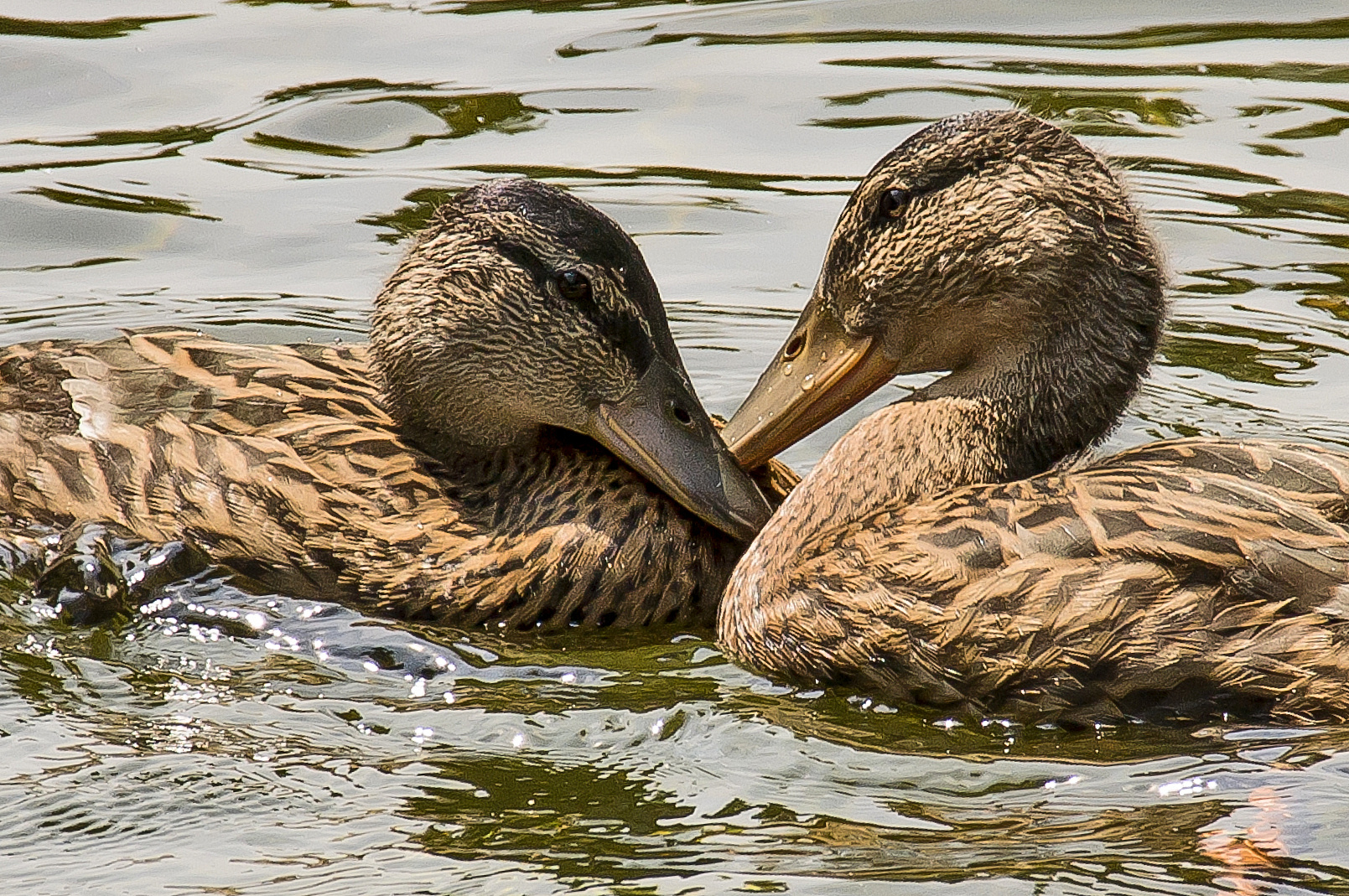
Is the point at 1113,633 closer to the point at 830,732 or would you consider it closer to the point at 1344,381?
the point at 830,732

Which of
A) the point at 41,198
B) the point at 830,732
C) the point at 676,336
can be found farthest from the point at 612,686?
the point at 41,198

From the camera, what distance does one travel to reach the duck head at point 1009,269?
645 centimetres

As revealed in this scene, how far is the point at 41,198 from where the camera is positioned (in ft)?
33.5

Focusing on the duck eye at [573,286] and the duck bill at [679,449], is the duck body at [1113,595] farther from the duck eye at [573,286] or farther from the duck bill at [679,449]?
the duck eye at [573,286]

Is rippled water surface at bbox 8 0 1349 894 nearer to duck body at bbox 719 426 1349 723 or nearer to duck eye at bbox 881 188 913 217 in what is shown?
duck body at bbox 719 426 1349 723

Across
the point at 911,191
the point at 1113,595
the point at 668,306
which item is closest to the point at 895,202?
the point at 911,191

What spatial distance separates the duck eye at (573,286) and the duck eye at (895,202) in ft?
3.07

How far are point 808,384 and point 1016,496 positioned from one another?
1.09 m

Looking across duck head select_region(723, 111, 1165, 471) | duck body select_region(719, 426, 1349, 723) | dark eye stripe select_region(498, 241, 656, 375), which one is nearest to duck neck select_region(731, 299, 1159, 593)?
duck head select_region(723, 111, 1165, 471)

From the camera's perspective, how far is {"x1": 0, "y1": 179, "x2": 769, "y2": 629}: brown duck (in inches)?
264

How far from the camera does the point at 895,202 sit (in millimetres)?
6590

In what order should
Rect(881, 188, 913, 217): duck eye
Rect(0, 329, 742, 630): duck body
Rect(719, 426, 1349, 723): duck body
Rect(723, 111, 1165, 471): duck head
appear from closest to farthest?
Rect(719, 426, 1349, 723): duck body
Rect(723, 111, 1165, 471): duck head
Rect(881, 188, 913, 217): duck eye
Rect(0, 329, 742, 630): duck body

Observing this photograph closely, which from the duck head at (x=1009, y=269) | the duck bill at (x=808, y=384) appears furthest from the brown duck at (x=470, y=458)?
the duck head at (x=1009, y=269)

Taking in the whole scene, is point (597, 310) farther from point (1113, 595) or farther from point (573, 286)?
point (1113, 595)
